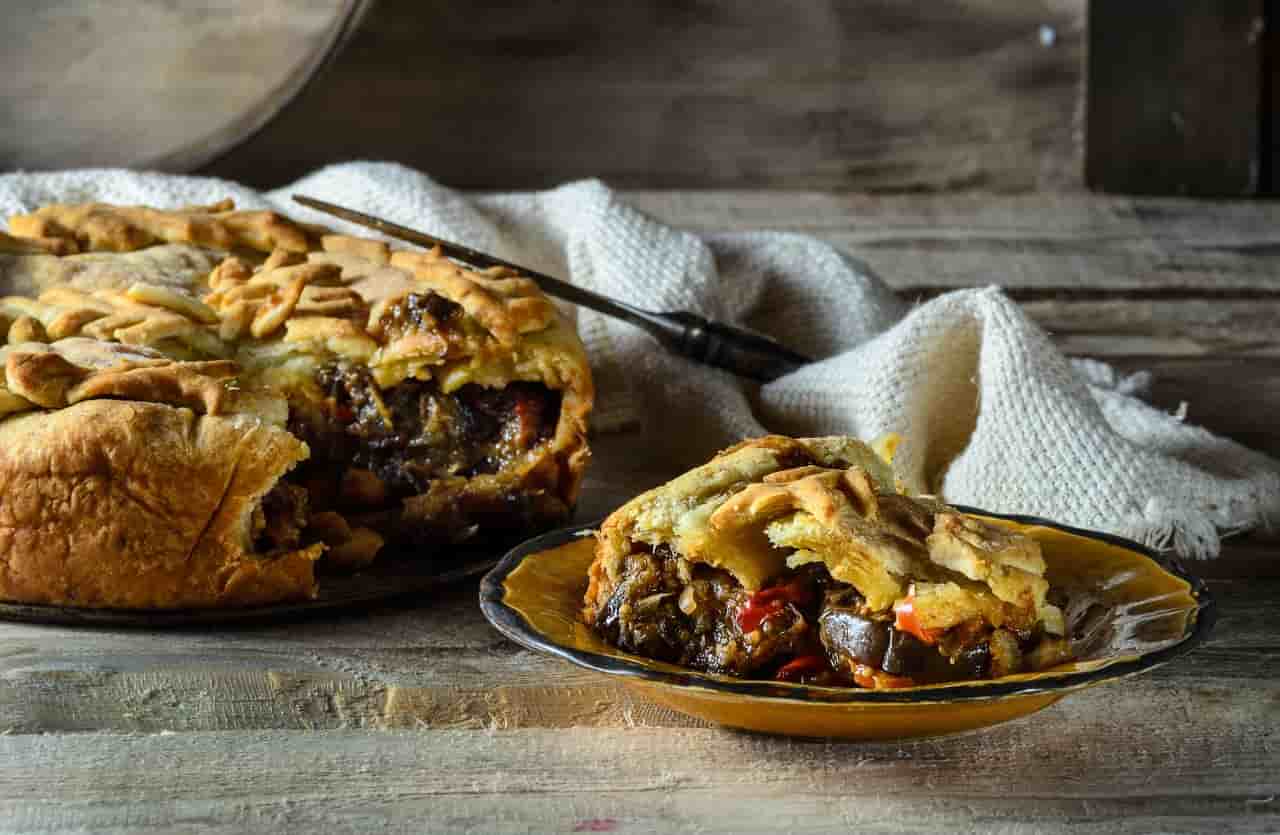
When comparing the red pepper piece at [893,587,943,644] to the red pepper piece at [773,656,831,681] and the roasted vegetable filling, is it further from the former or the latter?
the roasted vegetable filling

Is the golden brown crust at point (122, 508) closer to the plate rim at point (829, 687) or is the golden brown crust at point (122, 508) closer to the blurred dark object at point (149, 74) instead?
the plate rim at point (829, 687)

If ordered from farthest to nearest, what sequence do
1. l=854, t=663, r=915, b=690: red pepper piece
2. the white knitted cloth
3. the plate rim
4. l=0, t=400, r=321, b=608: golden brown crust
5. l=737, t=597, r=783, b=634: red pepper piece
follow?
the white knitted cloth, l=0, t=400, r=321, b=608: golden brown crust, l=737, t=597, r=783, b=634: red pepper piece, l=854, t=663, r=915, b=690: red pepper piece, the plate rim

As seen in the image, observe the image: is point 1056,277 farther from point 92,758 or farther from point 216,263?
point 92,758

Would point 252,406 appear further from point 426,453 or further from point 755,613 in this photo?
point 755,613

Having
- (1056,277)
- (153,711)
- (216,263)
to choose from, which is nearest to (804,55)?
(1056,277)

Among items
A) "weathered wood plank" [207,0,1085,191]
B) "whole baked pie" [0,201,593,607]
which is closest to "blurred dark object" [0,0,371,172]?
"weathered wood plank" [207,0,1085,191]

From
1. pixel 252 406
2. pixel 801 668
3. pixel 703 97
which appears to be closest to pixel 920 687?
pixel 801 668
